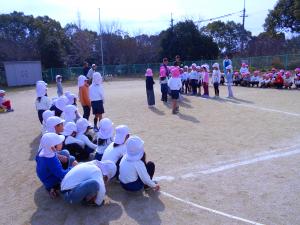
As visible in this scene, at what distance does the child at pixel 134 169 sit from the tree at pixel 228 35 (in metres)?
44.6

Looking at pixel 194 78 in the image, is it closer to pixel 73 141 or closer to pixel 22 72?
pixel 73 141

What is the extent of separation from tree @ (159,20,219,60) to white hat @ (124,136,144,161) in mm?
36532

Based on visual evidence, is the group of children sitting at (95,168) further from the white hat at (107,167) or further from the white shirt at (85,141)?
the white shirt at (85,141)

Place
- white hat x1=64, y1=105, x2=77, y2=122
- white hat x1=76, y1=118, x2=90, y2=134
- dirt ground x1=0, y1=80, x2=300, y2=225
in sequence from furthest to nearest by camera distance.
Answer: white hat x1=64, y1=105, x2=77, y2=122 → white hat x1=76, y1=118, x2=90, y2=134 → dirt ground x1=0, y1=80, x2=300, y2=225

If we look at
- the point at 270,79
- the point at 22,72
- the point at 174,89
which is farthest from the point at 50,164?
the point at 22,72

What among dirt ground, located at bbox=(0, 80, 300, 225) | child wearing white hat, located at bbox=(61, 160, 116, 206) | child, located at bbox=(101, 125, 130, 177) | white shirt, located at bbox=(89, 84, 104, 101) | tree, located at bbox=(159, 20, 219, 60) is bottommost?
dirt ground, located at bbox=(0, 80, 300, 225)

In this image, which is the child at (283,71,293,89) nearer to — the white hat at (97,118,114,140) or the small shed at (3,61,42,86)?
the white hat at (97,118,114,140)

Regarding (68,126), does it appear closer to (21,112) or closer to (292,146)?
(292,146)

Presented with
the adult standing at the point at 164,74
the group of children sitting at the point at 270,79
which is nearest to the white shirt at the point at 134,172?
the adult standing at the point at 164,74

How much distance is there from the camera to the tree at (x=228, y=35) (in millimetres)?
48062

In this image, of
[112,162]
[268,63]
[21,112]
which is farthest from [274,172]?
[268,63]

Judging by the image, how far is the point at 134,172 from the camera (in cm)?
496

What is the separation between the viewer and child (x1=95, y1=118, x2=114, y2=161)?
19.7 feet

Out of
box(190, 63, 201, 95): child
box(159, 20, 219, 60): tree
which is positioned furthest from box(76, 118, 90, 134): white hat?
box(159, 20, 219, 60): tree
